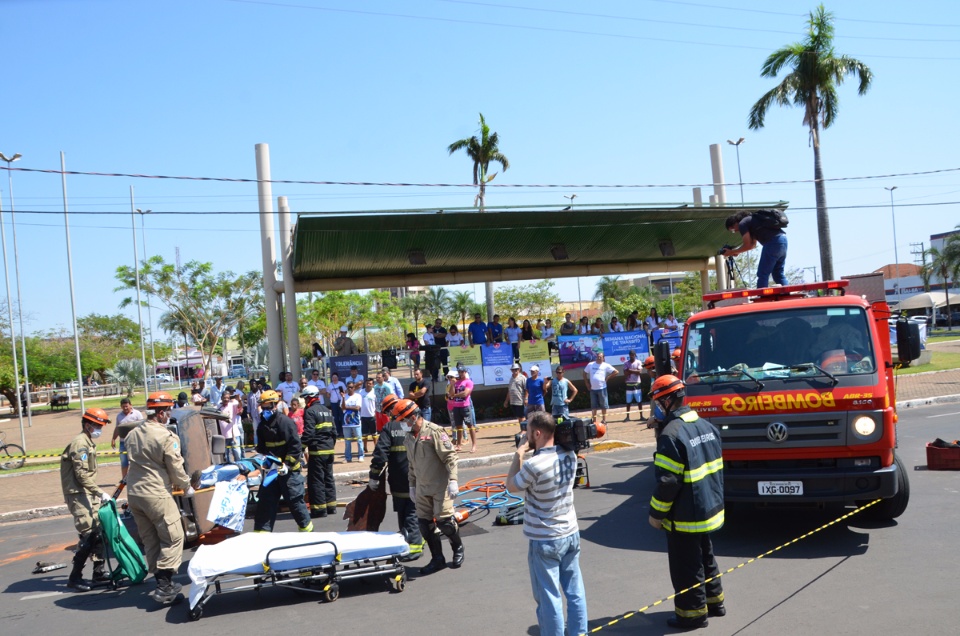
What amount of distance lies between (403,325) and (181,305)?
2431 centimetres

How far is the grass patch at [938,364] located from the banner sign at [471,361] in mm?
13602

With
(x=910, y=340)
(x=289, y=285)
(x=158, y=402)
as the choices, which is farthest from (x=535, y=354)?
(x=158, y=402)

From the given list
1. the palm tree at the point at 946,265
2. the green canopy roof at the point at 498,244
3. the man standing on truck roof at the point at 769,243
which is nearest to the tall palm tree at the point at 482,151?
the green canopy roof at the point at 498,244

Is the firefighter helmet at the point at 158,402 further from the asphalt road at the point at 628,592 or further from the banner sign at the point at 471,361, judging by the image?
the banner sign at the point at 471,361

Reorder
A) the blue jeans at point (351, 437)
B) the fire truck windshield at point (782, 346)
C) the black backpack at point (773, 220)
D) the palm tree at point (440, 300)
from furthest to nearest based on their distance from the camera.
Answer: the palm tree at point (440, 300), the blue jeans at point (351, 437), the black backpack at point (773, 220), the fire truck windshield at point (782, 346)

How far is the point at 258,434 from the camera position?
9.59m

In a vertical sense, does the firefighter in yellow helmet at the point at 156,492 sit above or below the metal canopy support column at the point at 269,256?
below

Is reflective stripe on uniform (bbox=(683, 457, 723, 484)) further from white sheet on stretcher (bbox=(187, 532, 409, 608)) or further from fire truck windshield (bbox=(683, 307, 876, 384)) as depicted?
white sheet on stretcher (bbox=(187, 532, 409, 608))

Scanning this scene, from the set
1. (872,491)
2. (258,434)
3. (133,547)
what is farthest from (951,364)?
(133,547)

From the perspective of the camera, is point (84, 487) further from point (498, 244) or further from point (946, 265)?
point (946, 265)

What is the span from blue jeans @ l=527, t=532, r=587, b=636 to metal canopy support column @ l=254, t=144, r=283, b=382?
56.1 feet

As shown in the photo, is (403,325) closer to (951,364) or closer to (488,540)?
(951,364)

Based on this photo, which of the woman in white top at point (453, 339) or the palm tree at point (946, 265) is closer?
the woman in white top at point (453, 339)

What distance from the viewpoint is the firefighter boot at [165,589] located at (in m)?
7.13
